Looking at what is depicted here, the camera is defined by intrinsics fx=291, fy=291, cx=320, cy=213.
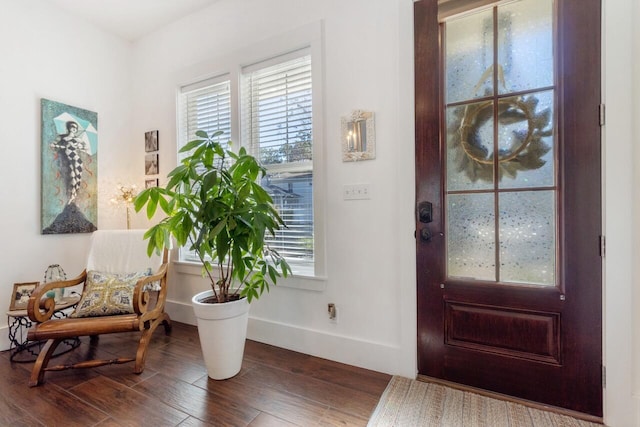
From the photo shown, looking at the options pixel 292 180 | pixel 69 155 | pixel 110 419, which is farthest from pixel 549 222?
pixel 69 155

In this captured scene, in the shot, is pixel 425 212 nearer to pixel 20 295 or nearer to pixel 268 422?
pixel 268 422

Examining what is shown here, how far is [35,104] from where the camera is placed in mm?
2359

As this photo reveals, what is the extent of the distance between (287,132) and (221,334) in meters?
1.47

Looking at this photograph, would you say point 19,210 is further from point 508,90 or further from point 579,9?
point 579,9

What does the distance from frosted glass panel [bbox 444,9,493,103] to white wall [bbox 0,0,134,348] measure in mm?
3070

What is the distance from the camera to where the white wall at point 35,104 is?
2211 millimetres

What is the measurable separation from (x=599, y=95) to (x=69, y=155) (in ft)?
12.1

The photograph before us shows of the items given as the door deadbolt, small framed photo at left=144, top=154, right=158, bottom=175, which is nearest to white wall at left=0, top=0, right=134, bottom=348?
small framed photo at left=144, top=154, right=158, bottom=175

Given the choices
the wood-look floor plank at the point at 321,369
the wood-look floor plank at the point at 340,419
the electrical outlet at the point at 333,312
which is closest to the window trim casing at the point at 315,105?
the electrical outlet at the point at 333,312

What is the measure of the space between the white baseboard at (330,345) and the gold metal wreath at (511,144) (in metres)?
1.19

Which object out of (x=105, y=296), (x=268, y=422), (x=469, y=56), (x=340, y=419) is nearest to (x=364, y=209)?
(x=469, y=56)

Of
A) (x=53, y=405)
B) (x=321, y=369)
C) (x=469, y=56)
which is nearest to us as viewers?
(x=53, y=405)

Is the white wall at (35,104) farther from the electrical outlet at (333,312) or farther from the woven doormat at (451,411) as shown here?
the woven doormat at (451,411)

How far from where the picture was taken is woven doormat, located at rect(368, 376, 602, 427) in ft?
4.52
